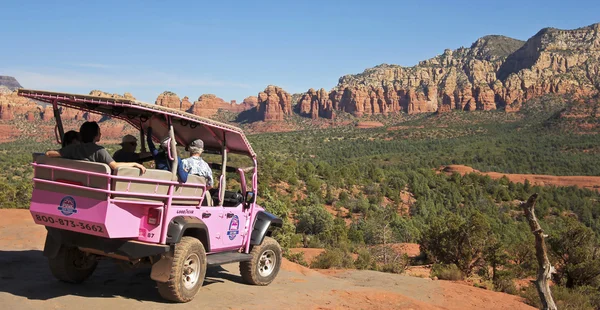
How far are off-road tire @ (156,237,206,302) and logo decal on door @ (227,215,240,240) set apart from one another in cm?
100

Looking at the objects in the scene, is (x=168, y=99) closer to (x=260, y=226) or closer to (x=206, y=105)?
(x=206, y=105)

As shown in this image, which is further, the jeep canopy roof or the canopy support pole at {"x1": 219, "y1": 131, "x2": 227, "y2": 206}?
the canopy support pole at {"x1": 219, "y1": 131, "x2": 227, "y2": 206}

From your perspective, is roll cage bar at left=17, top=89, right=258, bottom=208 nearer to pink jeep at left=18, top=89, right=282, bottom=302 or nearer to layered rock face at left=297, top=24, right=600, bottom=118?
pink jeep at left=18, top=89, right=282, bottom=302

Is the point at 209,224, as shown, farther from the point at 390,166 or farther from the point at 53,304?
the point at 390,166

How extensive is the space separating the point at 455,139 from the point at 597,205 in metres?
46.0

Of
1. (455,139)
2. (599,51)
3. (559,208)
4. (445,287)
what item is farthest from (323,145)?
(599,51)

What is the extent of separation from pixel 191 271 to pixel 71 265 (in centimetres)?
191

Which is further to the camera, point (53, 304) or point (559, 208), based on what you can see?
point (559, 208)

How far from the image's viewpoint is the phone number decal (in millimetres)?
5582

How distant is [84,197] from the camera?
18.4 ft

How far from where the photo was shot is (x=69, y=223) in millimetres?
5754

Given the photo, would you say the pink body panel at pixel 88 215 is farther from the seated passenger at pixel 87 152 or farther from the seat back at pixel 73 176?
the seated passenger at pixel 87 152

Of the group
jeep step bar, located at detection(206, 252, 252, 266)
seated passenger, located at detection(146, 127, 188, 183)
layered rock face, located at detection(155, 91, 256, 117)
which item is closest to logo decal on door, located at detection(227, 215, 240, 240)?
jeep step bar, located at detection(206, 252, 252, 266)

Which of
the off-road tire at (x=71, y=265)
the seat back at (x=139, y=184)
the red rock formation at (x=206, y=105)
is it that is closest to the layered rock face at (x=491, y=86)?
the red rock formation at (x=206, y=105)
